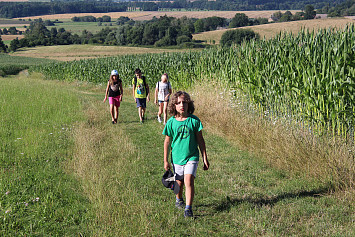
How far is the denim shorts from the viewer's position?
15.5ft

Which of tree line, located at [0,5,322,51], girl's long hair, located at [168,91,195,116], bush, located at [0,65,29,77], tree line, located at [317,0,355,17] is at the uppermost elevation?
tree line, located at [317,0,355,17]

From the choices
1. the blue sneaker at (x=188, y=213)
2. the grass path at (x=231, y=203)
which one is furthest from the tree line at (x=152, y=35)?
the blue sneaker at (x=188, y=213)

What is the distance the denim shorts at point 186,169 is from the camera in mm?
4715

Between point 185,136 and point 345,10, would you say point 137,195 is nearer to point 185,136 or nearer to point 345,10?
point 185,136

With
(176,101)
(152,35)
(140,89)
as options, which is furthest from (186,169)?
(152,35)

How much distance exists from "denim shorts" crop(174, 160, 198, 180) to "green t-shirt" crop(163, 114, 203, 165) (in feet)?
0.16

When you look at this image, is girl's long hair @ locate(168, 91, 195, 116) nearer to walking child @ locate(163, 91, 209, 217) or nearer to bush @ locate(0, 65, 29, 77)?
walking child @ locate(163, 91, 209, 217)

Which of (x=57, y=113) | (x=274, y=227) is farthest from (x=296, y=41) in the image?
(x=57, y=113)

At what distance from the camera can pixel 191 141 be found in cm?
477

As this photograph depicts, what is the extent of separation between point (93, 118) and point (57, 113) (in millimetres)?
1259

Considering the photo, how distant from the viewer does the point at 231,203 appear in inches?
210

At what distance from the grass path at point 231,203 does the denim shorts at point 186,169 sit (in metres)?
0.57

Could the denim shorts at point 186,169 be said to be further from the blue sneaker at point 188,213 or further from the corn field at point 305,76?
the corn field at point 305,76

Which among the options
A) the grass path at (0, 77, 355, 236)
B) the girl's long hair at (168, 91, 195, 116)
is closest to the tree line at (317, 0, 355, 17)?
the grass path at (0, 77, 355, 236)
